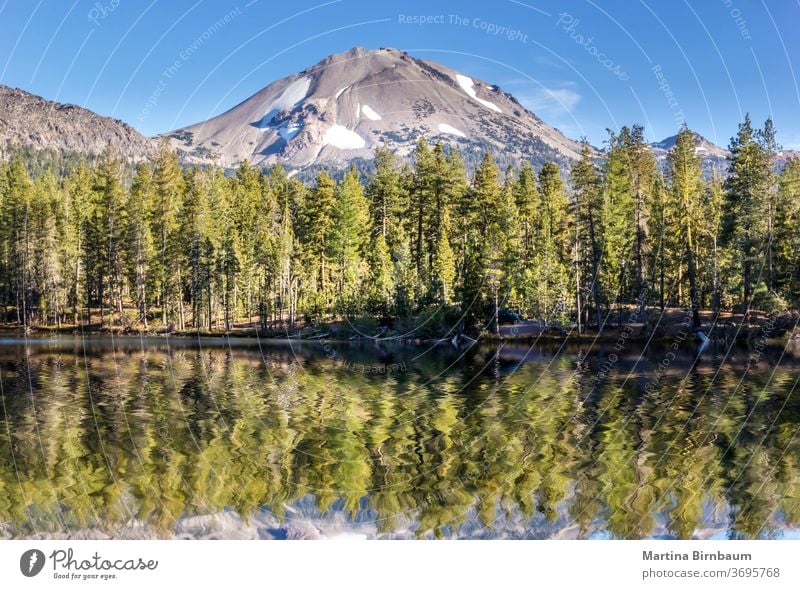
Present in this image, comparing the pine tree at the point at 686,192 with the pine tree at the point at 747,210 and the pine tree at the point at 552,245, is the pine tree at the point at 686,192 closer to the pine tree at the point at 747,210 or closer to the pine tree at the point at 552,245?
the pine tree at the point at 747,210

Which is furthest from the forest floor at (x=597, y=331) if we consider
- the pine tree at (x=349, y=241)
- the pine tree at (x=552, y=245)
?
the pine tree at (x=349, y=241)

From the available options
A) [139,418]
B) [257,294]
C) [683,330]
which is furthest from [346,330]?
[139,418]

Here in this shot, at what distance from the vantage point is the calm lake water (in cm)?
1370

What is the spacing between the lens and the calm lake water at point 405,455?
13695 mm

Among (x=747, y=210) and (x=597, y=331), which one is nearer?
(x=747, y=210)

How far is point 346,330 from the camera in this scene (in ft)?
216

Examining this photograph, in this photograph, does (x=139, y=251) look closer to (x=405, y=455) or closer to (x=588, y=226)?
(x=588, y=226)

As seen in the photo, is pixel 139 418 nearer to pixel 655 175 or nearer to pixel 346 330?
pixel 346 330

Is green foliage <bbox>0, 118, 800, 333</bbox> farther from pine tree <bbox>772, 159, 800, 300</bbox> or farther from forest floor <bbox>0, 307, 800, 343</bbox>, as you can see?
forest floor <bbox>0, 307, 800, 343</bbox>

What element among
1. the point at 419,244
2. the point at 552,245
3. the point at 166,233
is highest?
the point at 166,233

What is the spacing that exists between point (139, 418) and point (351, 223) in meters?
53.4

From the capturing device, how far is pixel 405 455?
18.8 meters

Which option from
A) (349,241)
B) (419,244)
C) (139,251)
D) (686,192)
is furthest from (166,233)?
(686,192)
